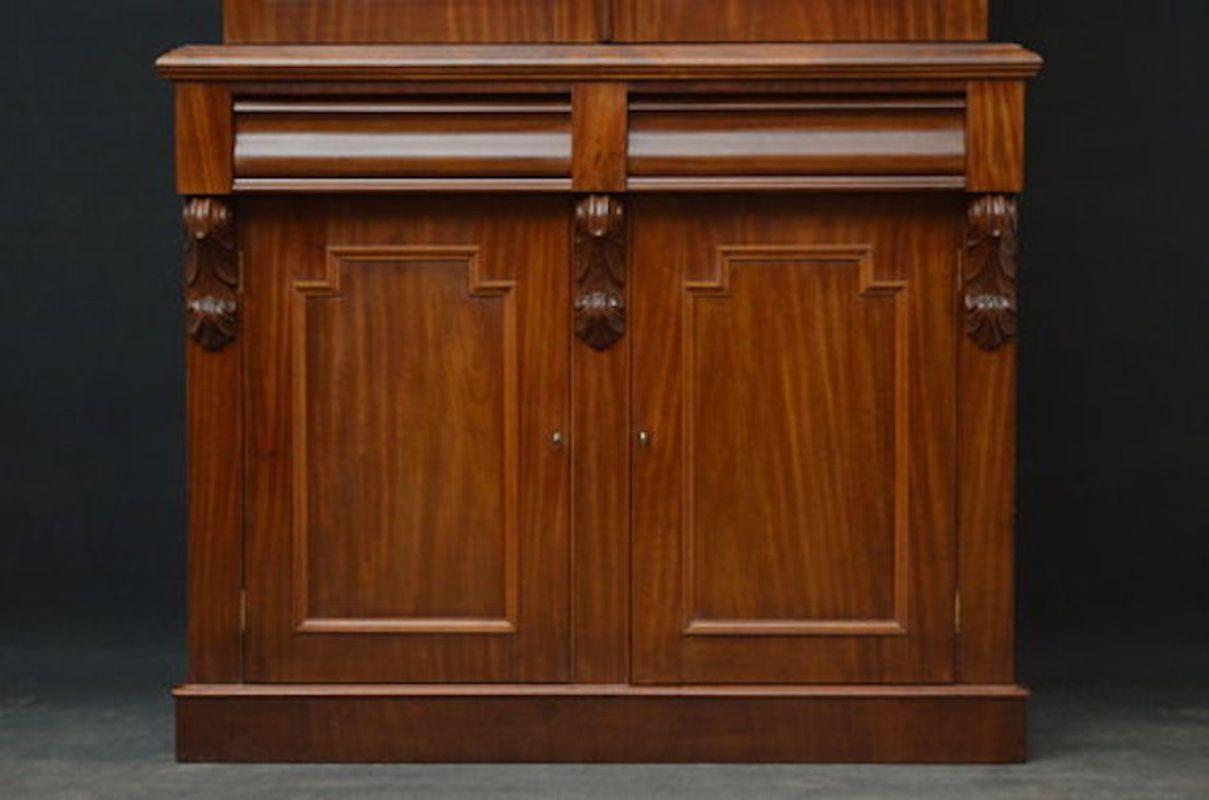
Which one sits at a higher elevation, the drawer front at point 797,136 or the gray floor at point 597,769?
the drawer front at point 797,136

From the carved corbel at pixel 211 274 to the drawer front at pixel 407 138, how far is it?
114 millimetres

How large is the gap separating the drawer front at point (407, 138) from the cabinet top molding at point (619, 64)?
0.06m

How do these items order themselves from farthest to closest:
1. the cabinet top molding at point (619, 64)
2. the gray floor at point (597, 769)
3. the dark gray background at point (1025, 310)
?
the dark gray background at point (1025, 310), the cabinet top molding at point (619, 64), the gray floor at point (597, 769)

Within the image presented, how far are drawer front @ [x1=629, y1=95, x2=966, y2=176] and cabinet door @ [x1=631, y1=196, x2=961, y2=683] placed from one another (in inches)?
3.5

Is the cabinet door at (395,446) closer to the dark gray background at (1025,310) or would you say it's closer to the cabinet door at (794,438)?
the cabinet door at (794,438)

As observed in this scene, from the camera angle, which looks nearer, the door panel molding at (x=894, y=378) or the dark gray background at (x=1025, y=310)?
the door panel molding at (x=894, y=378)

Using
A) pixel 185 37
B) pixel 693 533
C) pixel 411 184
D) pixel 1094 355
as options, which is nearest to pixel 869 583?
pixel 693 533

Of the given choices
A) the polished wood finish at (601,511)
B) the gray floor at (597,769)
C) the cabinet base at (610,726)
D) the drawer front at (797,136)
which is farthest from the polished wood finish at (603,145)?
the gray floor at (597,769)

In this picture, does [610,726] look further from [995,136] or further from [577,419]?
[995,136]

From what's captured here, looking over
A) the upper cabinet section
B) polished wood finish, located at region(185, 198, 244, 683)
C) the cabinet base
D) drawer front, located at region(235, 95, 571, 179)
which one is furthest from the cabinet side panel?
the upper cabinet section

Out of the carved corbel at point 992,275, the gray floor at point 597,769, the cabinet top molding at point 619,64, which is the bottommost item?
the gray floor at point 597,769

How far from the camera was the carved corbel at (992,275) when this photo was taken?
20.9 feet

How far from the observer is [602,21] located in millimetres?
6414

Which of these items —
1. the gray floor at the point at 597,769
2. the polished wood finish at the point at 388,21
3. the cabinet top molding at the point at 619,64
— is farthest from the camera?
the polished wood finish at the point at 388,21
